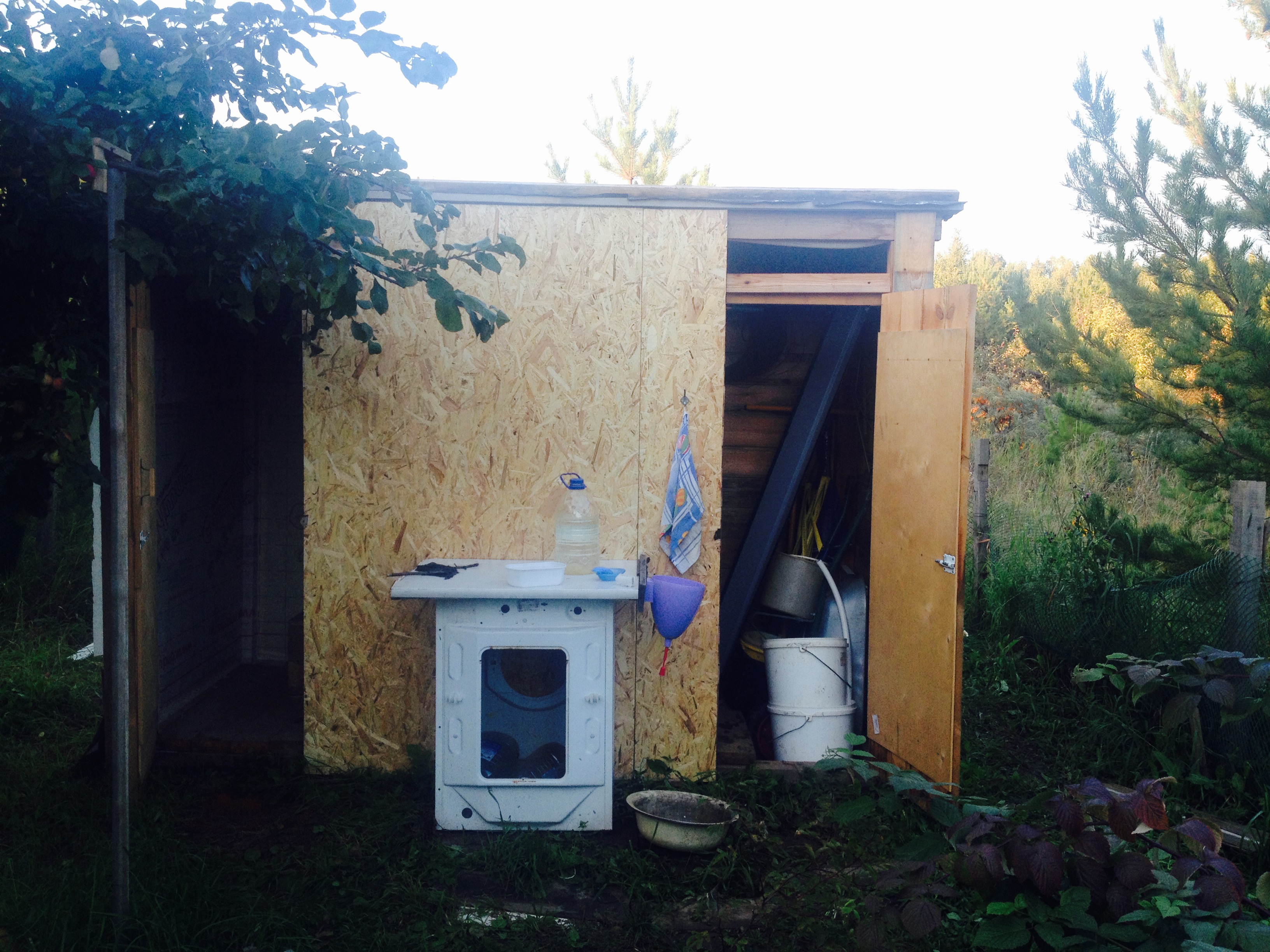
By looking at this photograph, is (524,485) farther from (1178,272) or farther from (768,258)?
(1178,272)

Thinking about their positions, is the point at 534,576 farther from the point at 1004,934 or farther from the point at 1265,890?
the point at 1265,890

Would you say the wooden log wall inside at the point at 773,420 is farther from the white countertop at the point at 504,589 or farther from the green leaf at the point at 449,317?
the green leaf at the point at 449,317

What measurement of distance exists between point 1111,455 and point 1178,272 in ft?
12.6

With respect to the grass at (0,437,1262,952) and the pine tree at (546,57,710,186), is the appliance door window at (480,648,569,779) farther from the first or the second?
the pine tree at (546,57,710,186)

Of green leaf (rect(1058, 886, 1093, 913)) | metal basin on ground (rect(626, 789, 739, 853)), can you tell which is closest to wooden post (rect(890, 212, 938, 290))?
metal basin on ground (rect(626, 789, 739, 853))

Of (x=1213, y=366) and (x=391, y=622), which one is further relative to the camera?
(x=1213, y=366)

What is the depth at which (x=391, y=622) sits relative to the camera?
13.8 ft

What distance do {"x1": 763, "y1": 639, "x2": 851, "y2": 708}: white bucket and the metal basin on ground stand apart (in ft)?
2.54

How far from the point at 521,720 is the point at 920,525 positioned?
6.05 feet

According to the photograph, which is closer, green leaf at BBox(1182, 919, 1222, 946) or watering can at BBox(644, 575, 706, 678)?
green leaf at BBox(1182, 919, 1222, 946)

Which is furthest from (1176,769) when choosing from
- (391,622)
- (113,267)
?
(113,267)

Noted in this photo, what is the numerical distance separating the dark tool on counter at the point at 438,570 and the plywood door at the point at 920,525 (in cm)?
187

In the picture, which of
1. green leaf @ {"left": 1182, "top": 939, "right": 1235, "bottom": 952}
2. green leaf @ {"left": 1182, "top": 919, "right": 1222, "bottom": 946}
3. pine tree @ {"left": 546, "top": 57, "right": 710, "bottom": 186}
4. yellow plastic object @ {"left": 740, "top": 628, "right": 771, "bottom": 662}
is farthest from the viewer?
pine tree @ {"left": 546, "top": 57, "right": 710, "bottom": 186}

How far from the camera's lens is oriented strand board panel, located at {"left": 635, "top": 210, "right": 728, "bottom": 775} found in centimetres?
413
